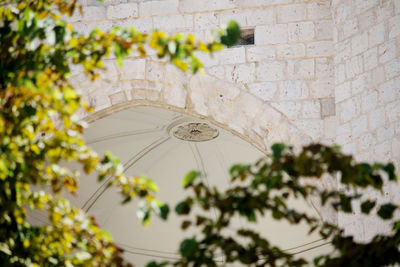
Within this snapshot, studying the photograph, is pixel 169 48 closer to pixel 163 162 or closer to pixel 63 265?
pixel 63 265

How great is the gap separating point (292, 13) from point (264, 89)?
2.54 ft

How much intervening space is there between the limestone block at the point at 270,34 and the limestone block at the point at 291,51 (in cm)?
6

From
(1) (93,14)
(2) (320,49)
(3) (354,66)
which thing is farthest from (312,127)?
(1) (93,14)

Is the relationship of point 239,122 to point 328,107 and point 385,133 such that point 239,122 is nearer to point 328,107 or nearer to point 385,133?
point 328,107

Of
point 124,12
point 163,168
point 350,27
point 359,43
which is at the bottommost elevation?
point 163,168

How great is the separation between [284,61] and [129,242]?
Result: 5.01 m

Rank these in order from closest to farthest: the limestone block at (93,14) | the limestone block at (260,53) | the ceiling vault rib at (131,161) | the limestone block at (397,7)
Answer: the limestone block at (397,7) → the limestone block at (260,53) → the limestone block at (93,14) → the ceiling vault rib at (131,161)

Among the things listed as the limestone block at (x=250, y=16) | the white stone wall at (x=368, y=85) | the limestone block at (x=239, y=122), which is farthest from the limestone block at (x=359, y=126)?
the limestone block at (x=250, y=16)

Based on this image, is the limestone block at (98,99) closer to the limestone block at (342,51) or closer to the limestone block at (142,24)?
the limestone block at (142,24)

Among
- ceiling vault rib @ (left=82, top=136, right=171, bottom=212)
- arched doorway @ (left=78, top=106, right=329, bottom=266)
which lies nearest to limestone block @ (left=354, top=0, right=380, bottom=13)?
arched doorway @ (left=78, top=106, right=329, bottom=266)

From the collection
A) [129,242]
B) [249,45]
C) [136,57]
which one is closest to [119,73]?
[136,57]

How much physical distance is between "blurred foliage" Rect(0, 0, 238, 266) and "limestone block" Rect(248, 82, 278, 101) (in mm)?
3965

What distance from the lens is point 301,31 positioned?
7238 mm

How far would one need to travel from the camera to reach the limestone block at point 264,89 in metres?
7.09
